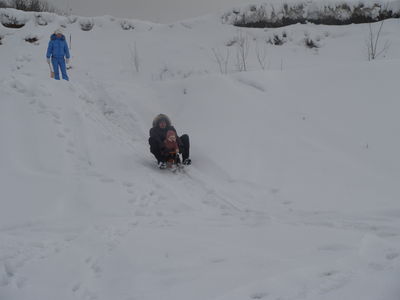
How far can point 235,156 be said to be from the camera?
5613 millimetres

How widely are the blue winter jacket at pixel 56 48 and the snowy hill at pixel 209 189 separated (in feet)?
4.26

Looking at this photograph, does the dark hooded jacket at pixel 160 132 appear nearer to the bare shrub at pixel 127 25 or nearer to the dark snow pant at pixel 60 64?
the dark snow pant at pixel 60 64

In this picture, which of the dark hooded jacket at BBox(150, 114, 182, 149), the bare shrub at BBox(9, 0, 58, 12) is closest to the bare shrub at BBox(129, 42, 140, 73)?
the dark hooded jacket at BBox(150, 114, 182, 149)

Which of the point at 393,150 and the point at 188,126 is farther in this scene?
the point at 188,126

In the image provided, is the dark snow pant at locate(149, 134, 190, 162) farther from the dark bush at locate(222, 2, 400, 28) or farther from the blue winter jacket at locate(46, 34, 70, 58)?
the dark bush at locate(222, 2, 400, 28)

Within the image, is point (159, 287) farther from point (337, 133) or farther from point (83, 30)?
point (83, 30)

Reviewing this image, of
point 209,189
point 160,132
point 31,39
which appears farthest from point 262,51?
point 209,189

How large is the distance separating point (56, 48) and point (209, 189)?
6.68 metres

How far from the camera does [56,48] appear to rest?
358 inches

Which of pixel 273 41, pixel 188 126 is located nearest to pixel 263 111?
pixel 188 126

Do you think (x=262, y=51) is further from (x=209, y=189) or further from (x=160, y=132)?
(x=209, y=189)

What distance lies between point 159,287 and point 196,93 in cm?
593

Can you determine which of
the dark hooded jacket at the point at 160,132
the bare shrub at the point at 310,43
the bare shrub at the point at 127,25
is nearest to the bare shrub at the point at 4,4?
the bare shrub at the point at 127,25

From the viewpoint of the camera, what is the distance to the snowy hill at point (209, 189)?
240cm
